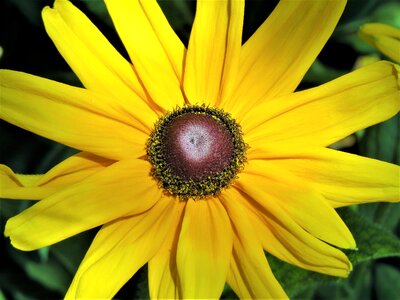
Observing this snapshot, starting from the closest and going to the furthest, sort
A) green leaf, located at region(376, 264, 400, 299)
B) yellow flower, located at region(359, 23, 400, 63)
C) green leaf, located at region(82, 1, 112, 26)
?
yellow flower, located at region(359, 23, 400, 63)
green leaf, located at region(82, 1, 112, 26)
green leaf, located at region(376, 264, 400, 299)

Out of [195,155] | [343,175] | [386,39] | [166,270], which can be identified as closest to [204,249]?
[166,270]

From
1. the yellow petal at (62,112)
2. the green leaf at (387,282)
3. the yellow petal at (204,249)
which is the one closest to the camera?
the yellow petal at (204,249)

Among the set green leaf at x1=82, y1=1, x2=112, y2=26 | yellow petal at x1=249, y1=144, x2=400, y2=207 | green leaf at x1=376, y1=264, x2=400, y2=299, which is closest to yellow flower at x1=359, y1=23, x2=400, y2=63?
yellow petal at x1=249, y1=144, x2=400, y2=207

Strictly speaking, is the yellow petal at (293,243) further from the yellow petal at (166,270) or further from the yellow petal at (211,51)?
the yellow petal at (211,51)

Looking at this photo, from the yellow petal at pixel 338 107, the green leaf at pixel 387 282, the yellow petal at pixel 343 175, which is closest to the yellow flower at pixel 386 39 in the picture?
the yellow petal at pixel 338 107

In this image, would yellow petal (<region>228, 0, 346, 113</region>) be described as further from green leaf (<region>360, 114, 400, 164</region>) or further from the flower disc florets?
green leaf (<region>360, 114, 400, 164</region>)

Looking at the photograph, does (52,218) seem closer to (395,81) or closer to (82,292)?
(82,292)

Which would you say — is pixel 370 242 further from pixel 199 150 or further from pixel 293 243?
pixel 199 150

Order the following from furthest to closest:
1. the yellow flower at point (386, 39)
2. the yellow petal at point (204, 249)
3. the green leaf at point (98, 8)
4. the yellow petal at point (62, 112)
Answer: the green leaf at point (98, 8) → the yellow flower at point (386, 39) → the yellow petal at point (62, 112) → the yellow petal at point (204, 249)
